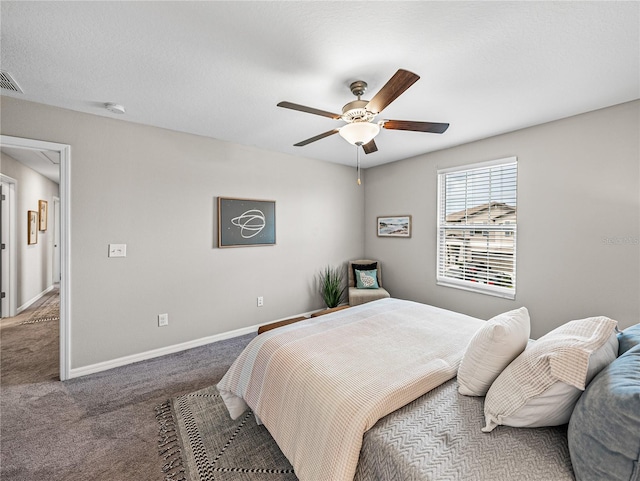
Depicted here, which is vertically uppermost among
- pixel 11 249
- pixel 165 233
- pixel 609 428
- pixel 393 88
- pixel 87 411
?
pixel 393 88

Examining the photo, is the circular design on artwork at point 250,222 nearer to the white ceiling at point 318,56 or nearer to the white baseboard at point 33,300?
the white ceiling at point 318,56

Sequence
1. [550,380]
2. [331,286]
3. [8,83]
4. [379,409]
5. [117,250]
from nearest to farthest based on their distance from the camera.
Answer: [550,380]
[379,409]
[8,83]
[117,250]
[331,286]

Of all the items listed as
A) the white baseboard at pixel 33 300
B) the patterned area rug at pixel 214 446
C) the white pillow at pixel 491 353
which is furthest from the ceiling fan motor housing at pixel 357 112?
the white baseboard at pixel 33 300

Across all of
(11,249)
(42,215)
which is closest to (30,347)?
(11,249)

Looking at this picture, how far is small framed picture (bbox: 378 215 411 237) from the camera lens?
4080 mm

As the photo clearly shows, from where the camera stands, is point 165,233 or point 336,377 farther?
point 165,233

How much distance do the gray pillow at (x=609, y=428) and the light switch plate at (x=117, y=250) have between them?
3.37m

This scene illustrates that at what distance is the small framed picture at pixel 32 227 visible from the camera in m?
4.64

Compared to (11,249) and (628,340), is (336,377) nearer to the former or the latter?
(628,340)

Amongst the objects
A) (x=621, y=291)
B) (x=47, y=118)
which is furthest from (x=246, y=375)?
(x=621, y=291)

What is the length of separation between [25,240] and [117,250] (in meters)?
3.35

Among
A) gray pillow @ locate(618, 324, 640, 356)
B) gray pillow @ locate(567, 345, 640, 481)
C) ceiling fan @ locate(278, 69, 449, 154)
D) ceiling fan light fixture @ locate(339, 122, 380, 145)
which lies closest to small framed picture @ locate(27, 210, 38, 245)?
ceiling fan @ locate(278, 69, 449, 154)

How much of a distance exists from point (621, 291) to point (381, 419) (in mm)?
2598

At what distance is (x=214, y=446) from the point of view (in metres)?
1.73
